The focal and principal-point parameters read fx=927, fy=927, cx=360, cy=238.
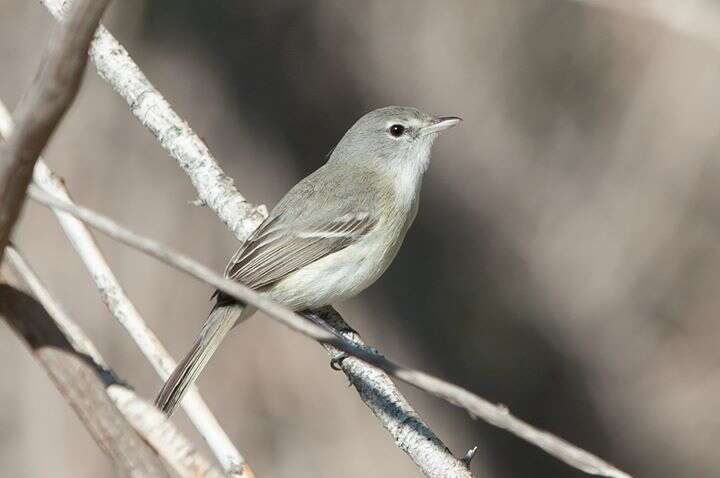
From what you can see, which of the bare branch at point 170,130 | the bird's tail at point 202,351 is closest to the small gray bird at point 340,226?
the bird's tail at point 202,351

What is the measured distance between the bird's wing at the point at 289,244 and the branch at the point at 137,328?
1785mm

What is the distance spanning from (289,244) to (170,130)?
2.74 feet

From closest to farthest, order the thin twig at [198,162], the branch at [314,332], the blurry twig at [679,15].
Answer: the branch at [314,332] < the blurry twig at [679,15] < the thin twig at [198,162]

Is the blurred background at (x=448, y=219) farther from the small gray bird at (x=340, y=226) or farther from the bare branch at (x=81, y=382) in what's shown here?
the bare branch at (x=81, y=382)

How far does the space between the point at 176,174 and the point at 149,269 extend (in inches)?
26.5

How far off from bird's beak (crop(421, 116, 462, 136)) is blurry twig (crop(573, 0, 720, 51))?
216cm

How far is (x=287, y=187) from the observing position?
6.50 m

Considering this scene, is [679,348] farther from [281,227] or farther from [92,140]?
[92,140]

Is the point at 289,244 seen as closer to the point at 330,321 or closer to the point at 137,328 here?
the point at 330,321

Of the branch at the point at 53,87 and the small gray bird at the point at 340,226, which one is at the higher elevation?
the small gray bird at the point at 340,226

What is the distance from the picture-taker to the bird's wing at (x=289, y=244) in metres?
4.34

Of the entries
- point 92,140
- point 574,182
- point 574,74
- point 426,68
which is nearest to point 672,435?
point 574,182

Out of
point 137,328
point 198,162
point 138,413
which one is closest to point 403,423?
point 137,328

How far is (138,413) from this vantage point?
124cm
